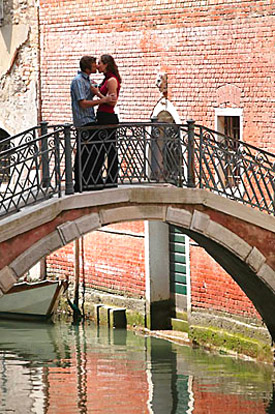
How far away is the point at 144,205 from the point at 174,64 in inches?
179

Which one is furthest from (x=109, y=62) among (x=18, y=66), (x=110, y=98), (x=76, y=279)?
(x=18, y=66)

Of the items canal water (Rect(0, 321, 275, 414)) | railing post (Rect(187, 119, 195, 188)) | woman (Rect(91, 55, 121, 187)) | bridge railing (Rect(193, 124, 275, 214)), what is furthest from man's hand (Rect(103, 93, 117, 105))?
canal water (Rect(0, 321, 275, 414))

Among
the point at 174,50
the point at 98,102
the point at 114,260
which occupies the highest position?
the point at 174,50

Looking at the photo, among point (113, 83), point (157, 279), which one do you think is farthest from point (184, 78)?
point (113, 83)

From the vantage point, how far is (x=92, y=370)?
1683cm

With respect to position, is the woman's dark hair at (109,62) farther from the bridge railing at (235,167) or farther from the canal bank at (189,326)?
the canal bank at (189,326)

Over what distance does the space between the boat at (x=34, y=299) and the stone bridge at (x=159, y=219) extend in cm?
564

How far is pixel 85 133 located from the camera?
535 inches

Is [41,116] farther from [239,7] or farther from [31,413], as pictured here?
[31,413]

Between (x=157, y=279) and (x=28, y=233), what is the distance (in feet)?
20.1

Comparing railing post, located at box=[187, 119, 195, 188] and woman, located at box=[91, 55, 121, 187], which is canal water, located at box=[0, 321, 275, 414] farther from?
woman, located at box=[91, 55, 121, 187]

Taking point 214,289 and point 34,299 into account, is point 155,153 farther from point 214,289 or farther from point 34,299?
point 34,299

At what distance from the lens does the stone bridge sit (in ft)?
43.3

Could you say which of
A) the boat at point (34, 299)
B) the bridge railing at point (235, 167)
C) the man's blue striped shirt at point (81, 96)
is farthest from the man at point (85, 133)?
the boat at point (34, 299)
